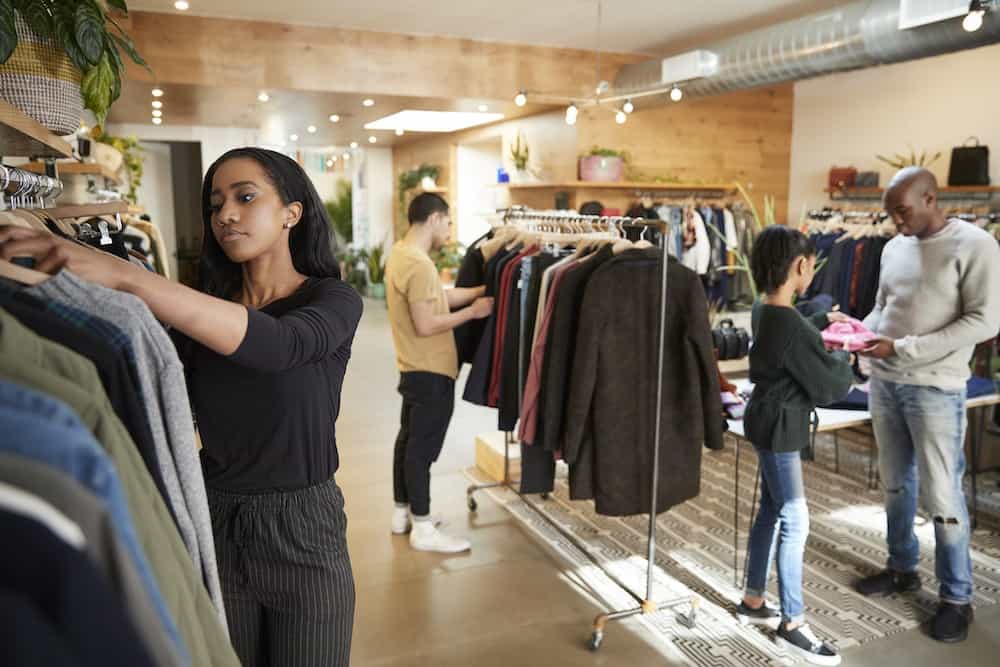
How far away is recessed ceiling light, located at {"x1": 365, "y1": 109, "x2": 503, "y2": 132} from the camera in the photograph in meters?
9.96

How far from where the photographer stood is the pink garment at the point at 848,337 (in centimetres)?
300

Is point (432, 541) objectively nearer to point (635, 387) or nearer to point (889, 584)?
point (635, 387)

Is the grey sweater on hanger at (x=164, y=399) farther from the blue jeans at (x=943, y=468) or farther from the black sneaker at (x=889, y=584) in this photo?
the black sneaker at (x=889, y=584)

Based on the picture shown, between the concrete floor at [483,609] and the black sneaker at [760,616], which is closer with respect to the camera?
the concrete floor at [483,609]

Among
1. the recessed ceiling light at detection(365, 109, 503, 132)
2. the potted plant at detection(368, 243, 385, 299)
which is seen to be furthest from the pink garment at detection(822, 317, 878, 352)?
the potted plant at detection(368, 243, 385, 299)

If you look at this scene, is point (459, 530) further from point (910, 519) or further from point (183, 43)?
point (183, 43)

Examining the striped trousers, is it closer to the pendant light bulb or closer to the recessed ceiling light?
the pendant light bulb

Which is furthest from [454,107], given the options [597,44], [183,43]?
[183,43]

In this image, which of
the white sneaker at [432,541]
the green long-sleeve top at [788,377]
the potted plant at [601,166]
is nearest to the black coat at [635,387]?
the green long-sleeve top at [788,377]

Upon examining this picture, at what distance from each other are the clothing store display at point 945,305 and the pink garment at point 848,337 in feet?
0.40

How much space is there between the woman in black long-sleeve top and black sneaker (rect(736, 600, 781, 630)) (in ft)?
6.38

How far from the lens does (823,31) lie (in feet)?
17.9

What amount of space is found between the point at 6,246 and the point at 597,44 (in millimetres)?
7223

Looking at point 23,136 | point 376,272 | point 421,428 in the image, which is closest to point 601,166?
point 421,428
